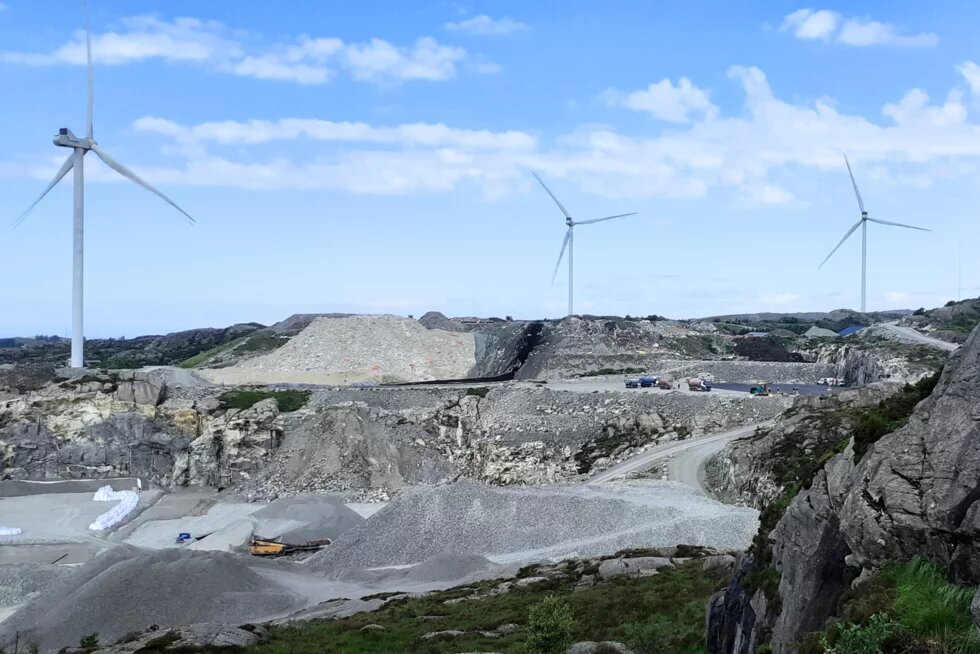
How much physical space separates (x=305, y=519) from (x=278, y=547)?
21.0 feet

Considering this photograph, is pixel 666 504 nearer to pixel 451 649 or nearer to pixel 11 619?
pixel 451 649

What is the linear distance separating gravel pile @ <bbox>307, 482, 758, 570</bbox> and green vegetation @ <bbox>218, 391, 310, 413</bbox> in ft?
114

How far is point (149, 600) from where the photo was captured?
1606 inches

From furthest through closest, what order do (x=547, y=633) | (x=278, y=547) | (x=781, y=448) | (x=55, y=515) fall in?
1. (x=55, y=515)
2. (x=278, y=547)
3. (x=781, y=448)
4. (x=547, y=633)

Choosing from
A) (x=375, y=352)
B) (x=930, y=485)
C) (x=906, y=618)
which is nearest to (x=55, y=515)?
(x=375, y=352)

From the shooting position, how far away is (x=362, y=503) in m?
70.9

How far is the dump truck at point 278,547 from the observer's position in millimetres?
56219

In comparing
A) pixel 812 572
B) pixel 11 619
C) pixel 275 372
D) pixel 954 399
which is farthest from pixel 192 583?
pixel 275 372

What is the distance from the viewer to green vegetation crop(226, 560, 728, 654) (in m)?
22.2

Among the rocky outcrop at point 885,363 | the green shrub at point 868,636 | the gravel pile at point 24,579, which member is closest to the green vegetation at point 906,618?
the green shrub at point 868,636

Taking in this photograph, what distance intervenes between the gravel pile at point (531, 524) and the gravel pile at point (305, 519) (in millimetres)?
6928

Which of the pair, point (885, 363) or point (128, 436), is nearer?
point (885, 363)

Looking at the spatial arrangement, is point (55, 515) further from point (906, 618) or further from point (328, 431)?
point (906, 618)

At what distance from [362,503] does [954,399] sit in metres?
62.4
